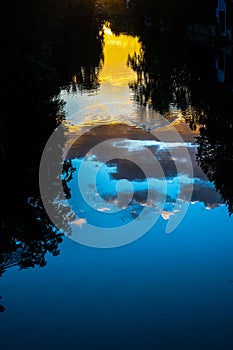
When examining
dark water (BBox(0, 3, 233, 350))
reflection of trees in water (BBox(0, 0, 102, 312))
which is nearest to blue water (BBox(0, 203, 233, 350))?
dark water (BBox(0, 3, 233, 350))

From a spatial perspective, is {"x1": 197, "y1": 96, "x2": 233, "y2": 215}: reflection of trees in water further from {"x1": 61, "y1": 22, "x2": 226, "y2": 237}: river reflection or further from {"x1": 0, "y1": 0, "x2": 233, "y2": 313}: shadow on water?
{"x1": 61, "y1": 22, "x2": 226, "y2": 237}: river reflection

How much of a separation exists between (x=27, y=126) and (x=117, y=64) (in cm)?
2261

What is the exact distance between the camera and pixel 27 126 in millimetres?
19047

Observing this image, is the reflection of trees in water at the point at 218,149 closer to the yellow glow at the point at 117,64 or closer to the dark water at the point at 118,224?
the dark water at the point at 118,224

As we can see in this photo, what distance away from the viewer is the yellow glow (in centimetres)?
3247

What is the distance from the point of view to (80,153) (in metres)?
16.8

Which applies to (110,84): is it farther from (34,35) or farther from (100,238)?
(100,238)

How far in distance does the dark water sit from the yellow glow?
7.54 m

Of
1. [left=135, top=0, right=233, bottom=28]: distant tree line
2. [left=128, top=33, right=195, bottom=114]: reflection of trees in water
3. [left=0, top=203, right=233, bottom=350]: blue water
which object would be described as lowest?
[left=0, top=203, right=233, bottom=350]: blue water

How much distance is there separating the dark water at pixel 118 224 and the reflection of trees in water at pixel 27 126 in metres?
0.05

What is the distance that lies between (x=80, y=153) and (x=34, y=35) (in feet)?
21.0

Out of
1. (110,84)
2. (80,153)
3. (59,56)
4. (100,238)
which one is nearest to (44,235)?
(100,238)

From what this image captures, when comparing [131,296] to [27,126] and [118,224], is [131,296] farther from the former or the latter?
[27,126]

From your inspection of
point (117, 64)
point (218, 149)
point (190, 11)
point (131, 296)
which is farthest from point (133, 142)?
point (190, 11)
